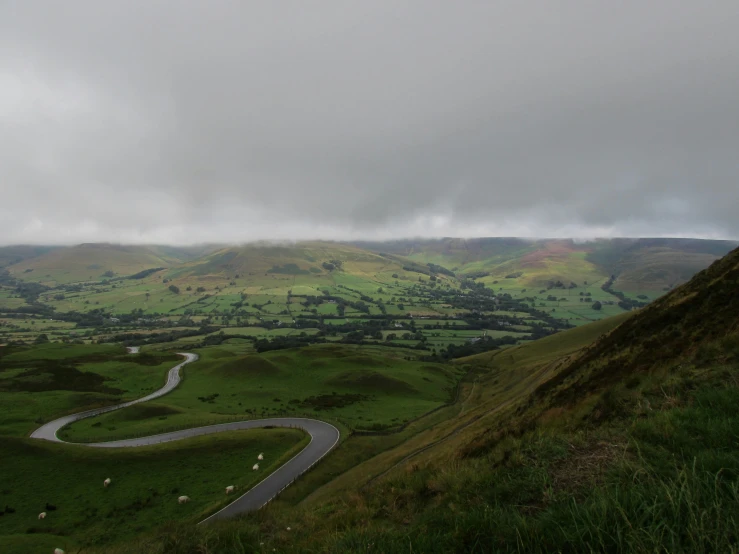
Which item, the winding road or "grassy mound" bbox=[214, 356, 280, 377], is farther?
"grassy mound" bbox=[214, 356, 280, 377]

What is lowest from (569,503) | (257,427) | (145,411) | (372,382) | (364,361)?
(364,361)

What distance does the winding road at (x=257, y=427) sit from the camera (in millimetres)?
31819

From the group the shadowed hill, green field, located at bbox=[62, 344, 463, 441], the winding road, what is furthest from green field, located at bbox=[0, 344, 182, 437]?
the shadowed hill

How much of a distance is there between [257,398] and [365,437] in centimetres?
3104

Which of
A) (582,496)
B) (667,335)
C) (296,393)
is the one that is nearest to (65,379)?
(296,393)

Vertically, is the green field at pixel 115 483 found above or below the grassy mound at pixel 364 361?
above

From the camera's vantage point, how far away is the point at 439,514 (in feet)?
24.5

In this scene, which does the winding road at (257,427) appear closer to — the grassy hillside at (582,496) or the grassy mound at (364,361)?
the grassy hillside at (582,496)

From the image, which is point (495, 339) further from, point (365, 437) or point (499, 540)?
point (499, 540)

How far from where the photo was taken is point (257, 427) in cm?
5088

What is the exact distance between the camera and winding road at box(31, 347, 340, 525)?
31.8 m

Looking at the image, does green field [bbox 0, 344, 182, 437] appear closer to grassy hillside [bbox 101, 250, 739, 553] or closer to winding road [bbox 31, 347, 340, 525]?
winding road [bbox 31, 347, 340, 525]

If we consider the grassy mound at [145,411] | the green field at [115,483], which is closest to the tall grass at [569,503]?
the green field at [115,483]

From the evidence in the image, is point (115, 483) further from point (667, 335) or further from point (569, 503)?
point (667, 335)
